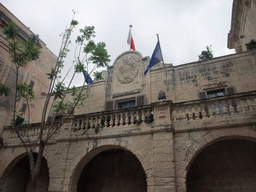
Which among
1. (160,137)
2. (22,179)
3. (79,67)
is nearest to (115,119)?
(160,137)

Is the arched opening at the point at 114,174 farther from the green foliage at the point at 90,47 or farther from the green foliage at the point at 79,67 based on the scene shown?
the green foliage at the point at 90,47

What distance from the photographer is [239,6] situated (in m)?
10.6

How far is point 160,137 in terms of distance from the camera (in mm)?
6441

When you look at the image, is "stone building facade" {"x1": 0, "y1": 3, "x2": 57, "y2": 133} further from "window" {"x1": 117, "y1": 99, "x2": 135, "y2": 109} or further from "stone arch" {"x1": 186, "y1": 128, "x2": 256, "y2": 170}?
"stone arch" {"x1": 186, "y1": 128, "x2": 256, "y2": 170}

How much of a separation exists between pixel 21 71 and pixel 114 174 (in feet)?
26.6

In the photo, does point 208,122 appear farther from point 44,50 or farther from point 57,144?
point 44,50

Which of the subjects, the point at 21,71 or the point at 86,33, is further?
the point at 21,71

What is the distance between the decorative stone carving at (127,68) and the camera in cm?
1084

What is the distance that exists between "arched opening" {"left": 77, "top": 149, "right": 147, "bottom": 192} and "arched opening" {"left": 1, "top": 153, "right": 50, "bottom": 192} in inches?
83.2

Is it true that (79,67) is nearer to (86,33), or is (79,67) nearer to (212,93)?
(86,33)

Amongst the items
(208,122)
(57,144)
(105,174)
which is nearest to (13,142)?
(57,144)

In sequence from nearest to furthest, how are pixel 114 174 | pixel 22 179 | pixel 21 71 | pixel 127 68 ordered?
1. pixel 114 174
2. pixel 22 179
3. pixel 127 68
4. pixel 21 71

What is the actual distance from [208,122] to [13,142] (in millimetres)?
8149

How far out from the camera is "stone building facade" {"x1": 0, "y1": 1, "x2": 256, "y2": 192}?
605cm
